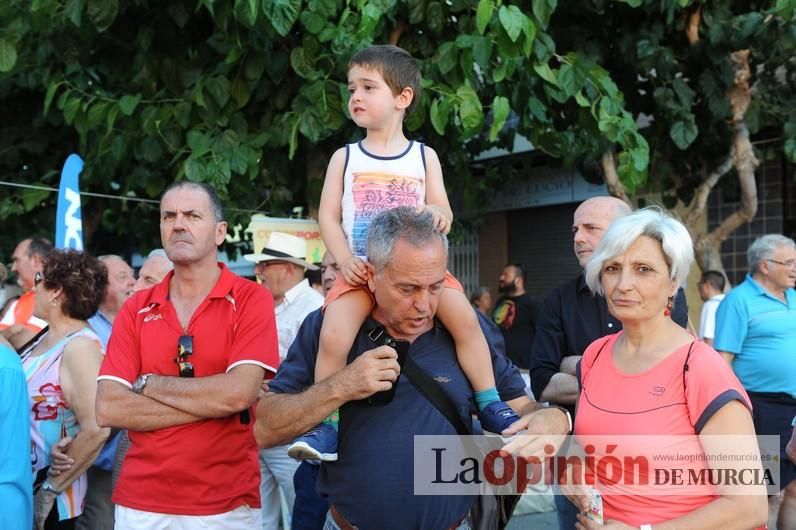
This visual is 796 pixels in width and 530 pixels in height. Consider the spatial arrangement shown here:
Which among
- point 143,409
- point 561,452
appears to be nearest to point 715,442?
point 561,452

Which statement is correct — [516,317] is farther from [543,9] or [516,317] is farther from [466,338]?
[466,338]

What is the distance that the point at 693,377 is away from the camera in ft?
9.50

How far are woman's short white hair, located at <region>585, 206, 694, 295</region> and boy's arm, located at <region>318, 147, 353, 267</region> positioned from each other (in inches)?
39.2

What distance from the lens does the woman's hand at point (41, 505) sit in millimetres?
4492

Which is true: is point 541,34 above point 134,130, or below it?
above

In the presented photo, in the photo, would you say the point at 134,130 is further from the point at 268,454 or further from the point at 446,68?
the point at 268,454

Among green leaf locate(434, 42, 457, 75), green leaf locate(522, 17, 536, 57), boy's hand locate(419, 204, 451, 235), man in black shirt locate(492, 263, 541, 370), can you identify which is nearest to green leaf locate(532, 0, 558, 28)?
green leaf locate(522, 17, 536, 57)

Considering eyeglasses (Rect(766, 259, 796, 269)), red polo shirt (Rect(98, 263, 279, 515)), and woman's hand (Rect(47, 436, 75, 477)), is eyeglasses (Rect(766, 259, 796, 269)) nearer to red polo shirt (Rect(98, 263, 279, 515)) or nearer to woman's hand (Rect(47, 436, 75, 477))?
red polo shirt (Rect(98, 263, 279, 515))

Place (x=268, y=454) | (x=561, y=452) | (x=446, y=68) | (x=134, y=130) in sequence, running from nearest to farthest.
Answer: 1. (x=561, y=452)
2. (x=268, y=454)
3. (x=446, y=68)
4. (x=134, y=130)

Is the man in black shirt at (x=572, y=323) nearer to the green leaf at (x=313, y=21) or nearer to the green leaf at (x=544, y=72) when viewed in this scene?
the green leaf at (x=544, y=72)

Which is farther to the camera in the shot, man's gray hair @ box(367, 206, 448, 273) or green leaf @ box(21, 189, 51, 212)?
green leaf @ box(21, 189, 51, 212)

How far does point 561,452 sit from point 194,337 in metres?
1.58

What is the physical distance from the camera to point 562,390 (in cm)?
412

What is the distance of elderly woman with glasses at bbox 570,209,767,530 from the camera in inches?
111
